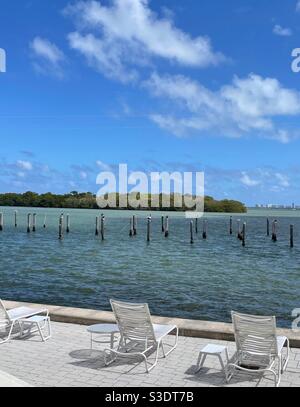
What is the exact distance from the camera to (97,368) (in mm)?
6625

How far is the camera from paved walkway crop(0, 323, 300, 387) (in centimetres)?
610

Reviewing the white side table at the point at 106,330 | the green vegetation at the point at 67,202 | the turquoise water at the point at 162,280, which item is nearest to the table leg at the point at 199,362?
the white side table at the point at 106,330

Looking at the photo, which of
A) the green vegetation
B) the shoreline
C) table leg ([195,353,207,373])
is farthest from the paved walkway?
the green vegetation

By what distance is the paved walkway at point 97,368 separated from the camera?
610 centimetres

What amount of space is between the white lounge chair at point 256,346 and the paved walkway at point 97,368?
15 cm

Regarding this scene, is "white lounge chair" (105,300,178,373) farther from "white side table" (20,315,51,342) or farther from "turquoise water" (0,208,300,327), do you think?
"turquoise water" (0,208,300,327)

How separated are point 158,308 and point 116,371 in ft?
32.3

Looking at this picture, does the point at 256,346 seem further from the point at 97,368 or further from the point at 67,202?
the point at 67,202

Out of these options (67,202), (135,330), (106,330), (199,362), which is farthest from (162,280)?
(67,202)

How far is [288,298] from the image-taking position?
19.5 metres

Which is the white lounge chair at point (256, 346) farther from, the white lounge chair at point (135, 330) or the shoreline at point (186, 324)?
the shoreline at point (186, 324)
